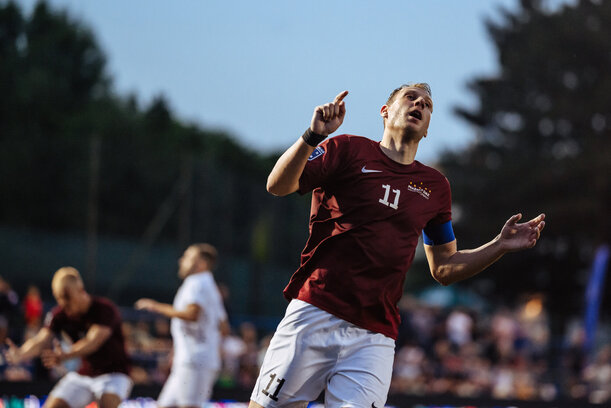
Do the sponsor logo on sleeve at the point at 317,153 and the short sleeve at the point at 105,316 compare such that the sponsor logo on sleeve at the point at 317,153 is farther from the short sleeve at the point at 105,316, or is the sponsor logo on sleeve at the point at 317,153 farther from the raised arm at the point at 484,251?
the short sleeve at the point at 105,316

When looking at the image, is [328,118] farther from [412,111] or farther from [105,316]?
[105,316]

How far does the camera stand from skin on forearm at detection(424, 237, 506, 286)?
486cm

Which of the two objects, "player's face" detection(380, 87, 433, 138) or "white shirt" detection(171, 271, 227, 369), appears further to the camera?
"white shirt" detection(171, 271, 227, 369)

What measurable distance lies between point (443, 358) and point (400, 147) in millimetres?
11490

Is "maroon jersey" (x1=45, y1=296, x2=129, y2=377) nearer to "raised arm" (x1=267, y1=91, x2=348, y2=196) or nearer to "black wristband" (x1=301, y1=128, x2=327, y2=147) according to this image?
"raised arm" (x1=267, y1=91, x2=348, y2=196)

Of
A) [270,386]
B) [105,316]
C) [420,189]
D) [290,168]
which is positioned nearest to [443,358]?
[105,316]

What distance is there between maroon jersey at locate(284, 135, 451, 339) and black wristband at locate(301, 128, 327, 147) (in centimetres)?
32

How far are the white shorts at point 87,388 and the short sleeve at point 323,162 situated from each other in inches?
161

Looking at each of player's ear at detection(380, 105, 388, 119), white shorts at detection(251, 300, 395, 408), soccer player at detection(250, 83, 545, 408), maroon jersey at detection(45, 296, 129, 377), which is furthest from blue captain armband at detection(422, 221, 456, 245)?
maroon jersey at detection(45, 296, 129, 377)

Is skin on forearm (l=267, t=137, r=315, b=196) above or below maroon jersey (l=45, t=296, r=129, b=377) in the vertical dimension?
above

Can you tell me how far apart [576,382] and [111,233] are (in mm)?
9909

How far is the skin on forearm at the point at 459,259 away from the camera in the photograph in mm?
4859

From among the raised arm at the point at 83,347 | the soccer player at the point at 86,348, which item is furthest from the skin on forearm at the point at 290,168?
the soccer player at the point at 86,348

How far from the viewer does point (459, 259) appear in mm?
4953
